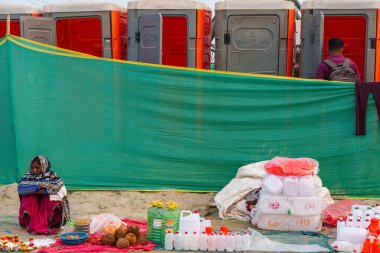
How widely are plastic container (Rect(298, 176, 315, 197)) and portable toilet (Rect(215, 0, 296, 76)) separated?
2.56 meters

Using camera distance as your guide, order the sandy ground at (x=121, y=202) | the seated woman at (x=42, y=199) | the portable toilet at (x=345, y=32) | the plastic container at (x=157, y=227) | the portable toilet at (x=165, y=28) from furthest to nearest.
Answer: the portable toilet at (x=165, y=28) < the portable toilet at (x=345, y=32) < the sandy ground at (x=121, y=202) < the seated woman at (x=42, y=199) < the plastic container at (x=157, y=227)

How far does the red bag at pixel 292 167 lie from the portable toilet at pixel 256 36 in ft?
7.49

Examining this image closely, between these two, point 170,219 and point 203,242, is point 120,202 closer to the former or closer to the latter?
point 170,219

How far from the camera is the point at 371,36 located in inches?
345

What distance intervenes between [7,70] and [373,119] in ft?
14.9

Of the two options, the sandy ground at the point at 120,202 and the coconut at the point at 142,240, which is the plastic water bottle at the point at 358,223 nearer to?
the sandy ground at the point at 120,202

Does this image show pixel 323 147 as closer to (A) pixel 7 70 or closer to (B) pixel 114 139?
(B) pixel 114 139

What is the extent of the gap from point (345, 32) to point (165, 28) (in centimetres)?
248

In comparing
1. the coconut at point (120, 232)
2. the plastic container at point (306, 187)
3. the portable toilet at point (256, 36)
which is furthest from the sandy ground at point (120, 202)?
the portable toilet at point (256, 36)

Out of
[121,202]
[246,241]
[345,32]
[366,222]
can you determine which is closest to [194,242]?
[246,241]

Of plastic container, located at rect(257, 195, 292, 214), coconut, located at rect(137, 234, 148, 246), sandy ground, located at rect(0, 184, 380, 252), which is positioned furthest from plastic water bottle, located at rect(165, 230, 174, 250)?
sandy ground, located at rect(0, 184, 380, 252)

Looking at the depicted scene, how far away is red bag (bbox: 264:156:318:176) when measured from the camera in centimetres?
695

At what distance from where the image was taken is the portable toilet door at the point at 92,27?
9.36m

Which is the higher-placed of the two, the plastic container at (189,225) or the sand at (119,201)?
the plastic container at (189,225)
